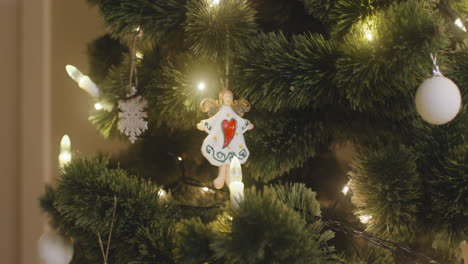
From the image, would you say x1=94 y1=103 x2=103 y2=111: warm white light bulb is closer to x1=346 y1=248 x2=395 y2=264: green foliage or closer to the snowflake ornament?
the snowflake ornament

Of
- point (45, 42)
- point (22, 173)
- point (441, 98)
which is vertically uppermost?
point (45, 42)

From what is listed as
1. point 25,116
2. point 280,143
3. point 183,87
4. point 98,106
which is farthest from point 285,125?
point 25,116

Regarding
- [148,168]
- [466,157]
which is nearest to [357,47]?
[466,157]

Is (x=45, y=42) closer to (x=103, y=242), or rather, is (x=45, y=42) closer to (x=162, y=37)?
(x=162, y=37)

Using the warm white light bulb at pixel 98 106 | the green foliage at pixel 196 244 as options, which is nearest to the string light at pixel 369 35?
the green foliage at pixel 196 244

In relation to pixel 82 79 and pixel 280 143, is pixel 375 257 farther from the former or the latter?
pixel 82 79

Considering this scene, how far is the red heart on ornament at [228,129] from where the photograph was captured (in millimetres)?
480

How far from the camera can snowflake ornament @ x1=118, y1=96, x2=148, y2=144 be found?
1.82 ft

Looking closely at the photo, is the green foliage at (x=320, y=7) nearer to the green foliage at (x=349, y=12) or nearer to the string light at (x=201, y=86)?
the green foliage at (x=349, y=12)

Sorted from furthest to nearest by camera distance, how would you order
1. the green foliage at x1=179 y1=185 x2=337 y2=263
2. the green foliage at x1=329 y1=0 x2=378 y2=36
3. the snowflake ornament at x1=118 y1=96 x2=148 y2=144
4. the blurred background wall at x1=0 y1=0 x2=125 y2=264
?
the blurred background wall at x1=0 y1=0 x2=125 y2=264
the snowflake ornament at x1=118 y1=96 x2=148 y2=144
the green foliage at x1=329 y1=0 x2=378 y2=36
the green foliage at x1=179 y1=185 x2=337 y2=263

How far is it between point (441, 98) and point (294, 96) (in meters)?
0.14

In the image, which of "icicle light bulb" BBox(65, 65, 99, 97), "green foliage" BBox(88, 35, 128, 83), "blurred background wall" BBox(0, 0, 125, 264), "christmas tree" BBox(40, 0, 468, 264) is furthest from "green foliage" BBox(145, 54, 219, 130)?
"blurred background wall" BBox(0, 0, 125, 264)

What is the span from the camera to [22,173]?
1.05 meters

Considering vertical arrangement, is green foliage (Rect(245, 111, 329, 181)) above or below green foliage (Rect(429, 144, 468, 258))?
above
